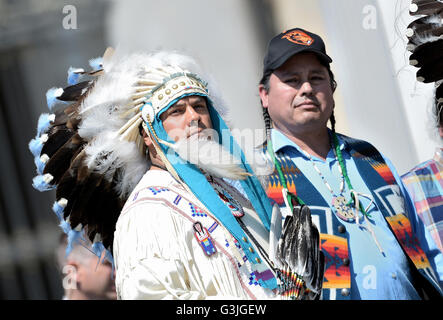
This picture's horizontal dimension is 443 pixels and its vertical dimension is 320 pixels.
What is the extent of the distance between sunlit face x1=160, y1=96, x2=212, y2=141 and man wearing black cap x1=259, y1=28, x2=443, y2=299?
0.41 m

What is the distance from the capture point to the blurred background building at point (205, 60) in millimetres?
3586

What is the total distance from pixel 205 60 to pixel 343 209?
3.38ft

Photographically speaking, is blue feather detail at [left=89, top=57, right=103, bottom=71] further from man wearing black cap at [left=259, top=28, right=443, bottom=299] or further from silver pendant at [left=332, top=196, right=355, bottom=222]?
silver pendant at [left=332, top=196, right=355, bottom=222]

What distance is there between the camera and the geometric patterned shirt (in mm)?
3074

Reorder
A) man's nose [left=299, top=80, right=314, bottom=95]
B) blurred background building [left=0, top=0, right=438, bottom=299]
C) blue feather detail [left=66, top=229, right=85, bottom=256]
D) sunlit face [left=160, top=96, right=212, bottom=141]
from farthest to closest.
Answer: blurred background building [left=0, top=0, right=438, bottom=299]
blue feather detail [left=66, top=229, right=85, bottom=256]
man's nose [left=299, top=80, right=314, bottom=95]
sunlit face [left=160, top=96, right=212, bottom=141]

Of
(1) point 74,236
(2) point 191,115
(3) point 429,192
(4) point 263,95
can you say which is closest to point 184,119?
(2) point 191,115

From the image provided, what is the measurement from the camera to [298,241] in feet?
7.87

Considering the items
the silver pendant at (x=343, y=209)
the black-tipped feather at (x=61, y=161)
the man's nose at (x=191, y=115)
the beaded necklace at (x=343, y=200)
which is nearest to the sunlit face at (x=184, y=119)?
the man's nose at (x=191, y=115)

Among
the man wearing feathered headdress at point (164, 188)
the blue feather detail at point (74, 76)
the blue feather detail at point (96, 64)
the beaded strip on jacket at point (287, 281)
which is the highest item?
the blue feather detail at point (96, 64)

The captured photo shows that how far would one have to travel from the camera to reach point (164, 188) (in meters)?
2.47


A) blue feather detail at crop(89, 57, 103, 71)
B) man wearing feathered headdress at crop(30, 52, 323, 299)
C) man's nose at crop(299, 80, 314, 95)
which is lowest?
man wearing feathered headdress at crop(30, 52, 323, 299)

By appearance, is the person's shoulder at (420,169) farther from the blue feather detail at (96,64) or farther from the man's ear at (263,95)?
the blue feather detail at (96,64)

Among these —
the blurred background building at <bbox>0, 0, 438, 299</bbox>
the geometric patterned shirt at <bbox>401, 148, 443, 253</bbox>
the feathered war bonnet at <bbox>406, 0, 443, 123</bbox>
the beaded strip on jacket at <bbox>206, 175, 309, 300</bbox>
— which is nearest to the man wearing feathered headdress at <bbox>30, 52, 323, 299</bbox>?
the beaded strip on jacket at <bbox>206, 175, 309, 300</bbox>
